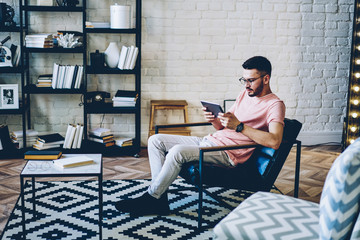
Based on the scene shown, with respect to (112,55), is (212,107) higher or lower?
lower

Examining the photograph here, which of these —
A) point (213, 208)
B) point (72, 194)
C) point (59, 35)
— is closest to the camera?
point (213, 208)

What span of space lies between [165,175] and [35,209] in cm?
88

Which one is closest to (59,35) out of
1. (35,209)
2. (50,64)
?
(50,64)

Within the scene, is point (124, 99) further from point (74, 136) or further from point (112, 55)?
point (74, 136)

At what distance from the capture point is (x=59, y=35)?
4242mm

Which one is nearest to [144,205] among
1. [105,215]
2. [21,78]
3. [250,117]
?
[105,215]

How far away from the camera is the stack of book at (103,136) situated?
4.40 metres

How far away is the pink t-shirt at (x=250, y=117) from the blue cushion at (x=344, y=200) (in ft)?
3.62

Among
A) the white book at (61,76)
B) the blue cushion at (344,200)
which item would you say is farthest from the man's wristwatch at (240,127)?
the white book at (61,76)

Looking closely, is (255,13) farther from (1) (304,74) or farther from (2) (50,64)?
(2) (50,64)

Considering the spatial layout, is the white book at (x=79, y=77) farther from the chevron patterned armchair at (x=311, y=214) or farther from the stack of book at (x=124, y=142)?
the chevron patterned armchair at (x=311, y=214)

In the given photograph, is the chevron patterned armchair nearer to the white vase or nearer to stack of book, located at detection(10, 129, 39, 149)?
the white vase

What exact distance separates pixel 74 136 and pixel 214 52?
1.72m

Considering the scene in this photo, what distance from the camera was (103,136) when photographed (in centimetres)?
441
